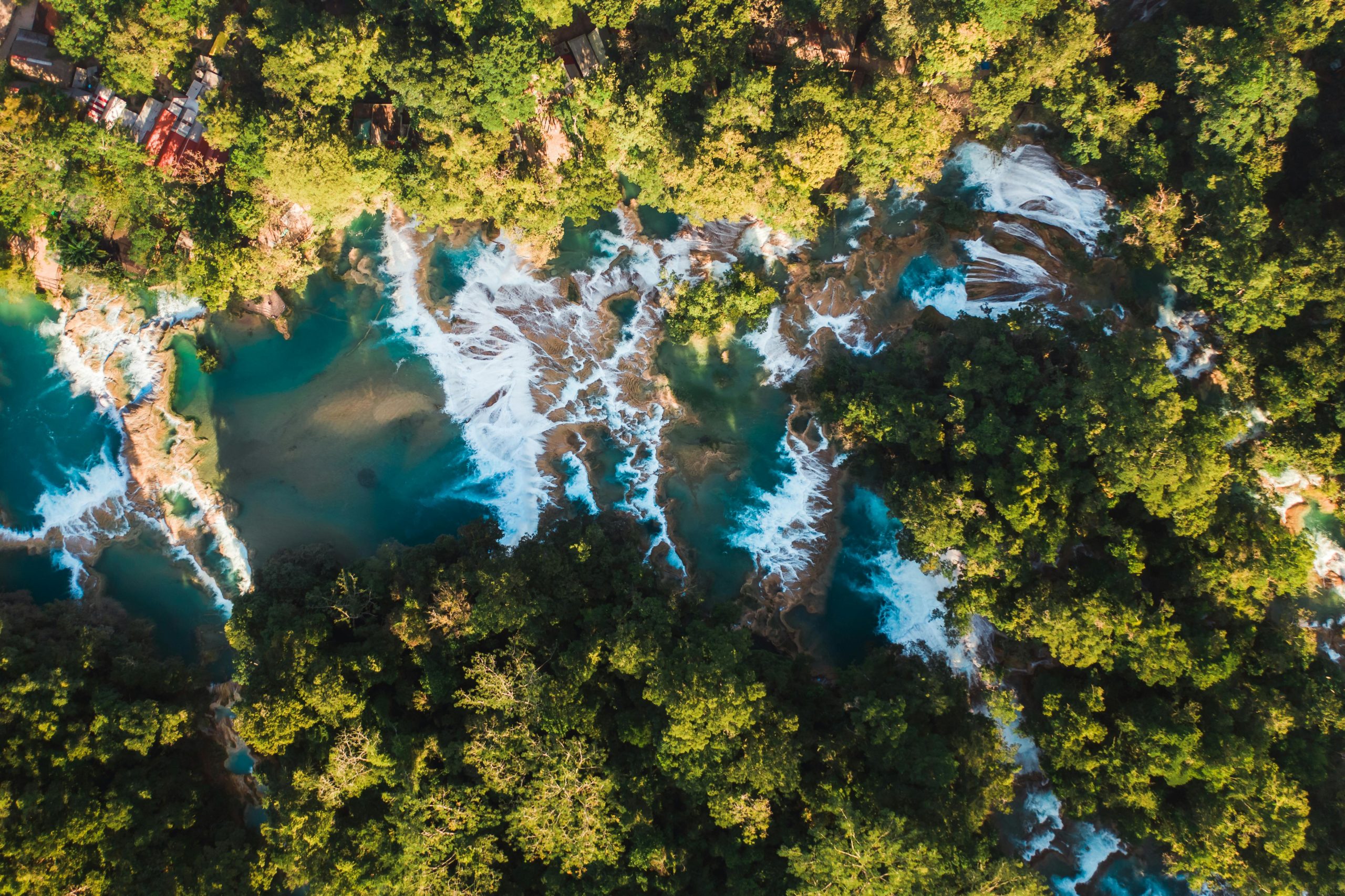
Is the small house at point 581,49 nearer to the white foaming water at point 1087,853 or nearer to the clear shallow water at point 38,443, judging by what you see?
the clear shallow water at point 38,443

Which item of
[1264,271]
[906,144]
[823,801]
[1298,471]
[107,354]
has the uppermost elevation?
[906,144]

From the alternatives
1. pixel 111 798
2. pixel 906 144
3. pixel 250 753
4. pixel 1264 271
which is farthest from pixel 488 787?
pixel 1264 271

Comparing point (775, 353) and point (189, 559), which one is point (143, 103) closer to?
point (189, 559)

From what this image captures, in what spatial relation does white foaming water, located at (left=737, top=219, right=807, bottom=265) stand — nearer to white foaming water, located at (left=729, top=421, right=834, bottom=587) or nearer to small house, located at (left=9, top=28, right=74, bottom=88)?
white foaming water, located at (left=729, top=421, right=834, bottom=587)

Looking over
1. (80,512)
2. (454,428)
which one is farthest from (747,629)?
(80,512)

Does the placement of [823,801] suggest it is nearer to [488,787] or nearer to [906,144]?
[488,787]

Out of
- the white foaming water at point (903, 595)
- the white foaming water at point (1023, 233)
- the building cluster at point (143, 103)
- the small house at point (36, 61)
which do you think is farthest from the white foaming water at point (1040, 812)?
the small house at point (36, 61)

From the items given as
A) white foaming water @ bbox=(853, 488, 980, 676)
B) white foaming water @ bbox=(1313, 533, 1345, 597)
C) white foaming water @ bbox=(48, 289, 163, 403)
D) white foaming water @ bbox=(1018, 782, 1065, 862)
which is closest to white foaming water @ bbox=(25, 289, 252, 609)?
white foaming water @ bbox=(48, 289, 163, 403)
